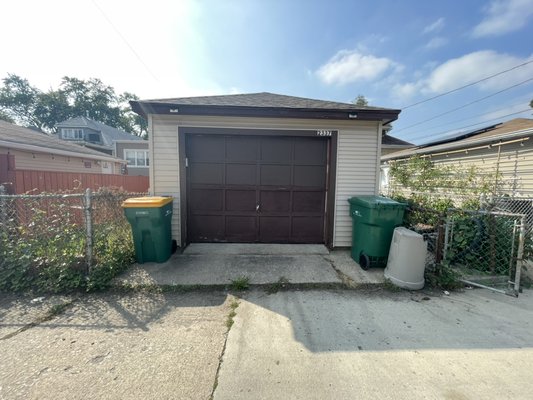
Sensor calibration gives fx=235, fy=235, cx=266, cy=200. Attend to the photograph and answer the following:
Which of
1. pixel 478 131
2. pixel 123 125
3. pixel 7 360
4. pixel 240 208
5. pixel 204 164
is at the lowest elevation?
pixel 7 360

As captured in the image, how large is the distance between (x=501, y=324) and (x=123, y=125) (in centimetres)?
5388

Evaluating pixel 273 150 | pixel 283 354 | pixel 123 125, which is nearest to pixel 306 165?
pixel 273 150

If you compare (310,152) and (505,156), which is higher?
(505,156)

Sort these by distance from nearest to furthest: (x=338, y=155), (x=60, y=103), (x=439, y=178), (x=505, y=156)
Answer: (x=338, y=155), (x=505, y=156), (x=439, y=178), (x=60, y=103)

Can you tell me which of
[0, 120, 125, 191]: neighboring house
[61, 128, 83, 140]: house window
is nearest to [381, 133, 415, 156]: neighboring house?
[0, 120, 125, 191]: neighboring house

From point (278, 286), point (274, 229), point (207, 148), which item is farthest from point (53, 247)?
point (274, 229)

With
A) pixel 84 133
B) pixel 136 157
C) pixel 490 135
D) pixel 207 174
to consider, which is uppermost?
pixel 84 133

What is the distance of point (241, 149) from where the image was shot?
4.75 metres

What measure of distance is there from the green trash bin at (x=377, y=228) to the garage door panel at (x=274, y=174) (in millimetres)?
1567

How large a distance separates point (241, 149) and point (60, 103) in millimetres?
50121

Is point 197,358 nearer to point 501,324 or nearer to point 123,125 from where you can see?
point 501,324

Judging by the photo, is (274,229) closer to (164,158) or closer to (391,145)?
(164,158)

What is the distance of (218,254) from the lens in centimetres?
437

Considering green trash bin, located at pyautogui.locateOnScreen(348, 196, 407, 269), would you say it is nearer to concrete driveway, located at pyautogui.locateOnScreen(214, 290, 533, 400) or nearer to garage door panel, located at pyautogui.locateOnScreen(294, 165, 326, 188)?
concrete driveway, located at pyautogui.locateOnScreen(214, 290, 533, 400)
